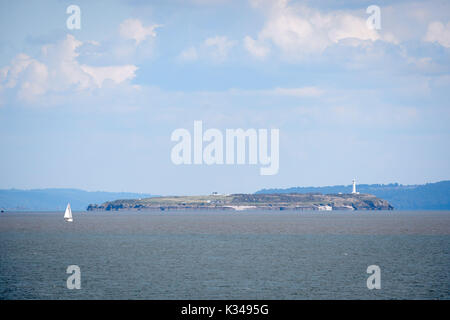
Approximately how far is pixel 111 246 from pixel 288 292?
8080cm

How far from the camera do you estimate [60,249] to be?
143125 mm
